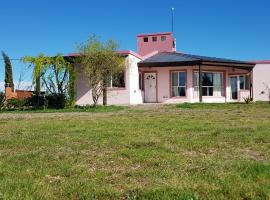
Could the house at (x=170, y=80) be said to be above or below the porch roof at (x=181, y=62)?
below

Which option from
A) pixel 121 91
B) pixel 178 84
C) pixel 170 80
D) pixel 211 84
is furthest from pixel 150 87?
pixel 211 84

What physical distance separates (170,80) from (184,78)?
0.99m

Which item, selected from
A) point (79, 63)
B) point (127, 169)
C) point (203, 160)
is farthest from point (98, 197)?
point (79, 63)

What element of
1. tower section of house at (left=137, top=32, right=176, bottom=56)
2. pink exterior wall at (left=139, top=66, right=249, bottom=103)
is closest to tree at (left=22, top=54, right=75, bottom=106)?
pink exterior wall at (left=139, top=66, right=249, bottom=103)

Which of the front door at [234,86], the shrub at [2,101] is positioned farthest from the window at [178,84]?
the shrub at [2,101]

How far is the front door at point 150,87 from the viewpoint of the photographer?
30.5 metres

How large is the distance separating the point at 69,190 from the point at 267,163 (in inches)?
117

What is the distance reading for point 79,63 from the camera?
2573 cm

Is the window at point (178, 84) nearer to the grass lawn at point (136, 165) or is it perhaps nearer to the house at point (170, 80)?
the house at point (170, 80)

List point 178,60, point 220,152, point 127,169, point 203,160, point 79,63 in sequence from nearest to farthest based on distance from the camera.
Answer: point 127,169 → point 203,160 → point 220,152 → point 79,63 → point 178,60

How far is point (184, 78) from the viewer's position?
97.9ft

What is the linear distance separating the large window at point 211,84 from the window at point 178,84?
92cm

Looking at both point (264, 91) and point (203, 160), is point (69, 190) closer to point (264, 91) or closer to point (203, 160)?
point (203, 160)

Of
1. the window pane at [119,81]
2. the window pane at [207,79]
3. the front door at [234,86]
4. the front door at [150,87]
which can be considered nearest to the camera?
the window pane at [119,81]
